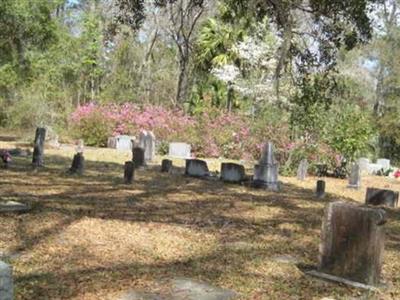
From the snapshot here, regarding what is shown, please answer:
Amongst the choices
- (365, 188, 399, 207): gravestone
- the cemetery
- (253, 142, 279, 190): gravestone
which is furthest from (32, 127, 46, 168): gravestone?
(365, 188, 399, 207): gravestone

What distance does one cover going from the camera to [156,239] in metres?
7.77

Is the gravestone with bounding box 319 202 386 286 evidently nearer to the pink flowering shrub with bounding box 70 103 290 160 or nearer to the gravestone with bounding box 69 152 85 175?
the gravestone with bounding box 69 152 85 175

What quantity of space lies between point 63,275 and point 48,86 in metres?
24.8

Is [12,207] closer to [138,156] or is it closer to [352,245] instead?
[352,245]

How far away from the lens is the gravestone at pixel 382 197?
1349 centimetres

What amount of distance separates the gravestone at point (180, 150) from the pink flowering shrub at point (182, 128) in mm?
1001

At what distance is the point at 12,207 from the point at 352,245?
4.84 meters

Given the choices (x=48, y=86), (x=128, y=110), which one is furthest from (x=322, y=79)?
(x=48, y=86)

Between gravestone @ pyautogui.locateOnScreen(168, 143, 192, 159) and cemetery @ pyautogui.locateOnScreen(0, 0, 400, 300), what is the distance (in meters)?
0.08

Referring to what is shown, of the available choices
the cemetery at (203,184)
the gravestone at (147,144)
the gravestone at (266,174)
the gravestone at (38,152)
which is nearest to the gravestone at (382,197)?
the cemetery at (203,184)

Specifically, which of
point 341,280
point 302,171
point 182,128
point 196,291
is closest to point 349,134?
point 302,171

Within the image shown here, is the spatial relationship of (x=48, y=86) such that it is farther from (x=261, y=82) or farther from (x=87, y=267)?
(x=87, y=267)

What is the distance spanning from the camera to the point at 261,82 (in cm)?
3475

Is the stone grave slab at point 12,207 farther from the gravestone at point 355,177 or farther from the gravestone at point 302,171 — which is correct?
the gravestone at point 302,171
